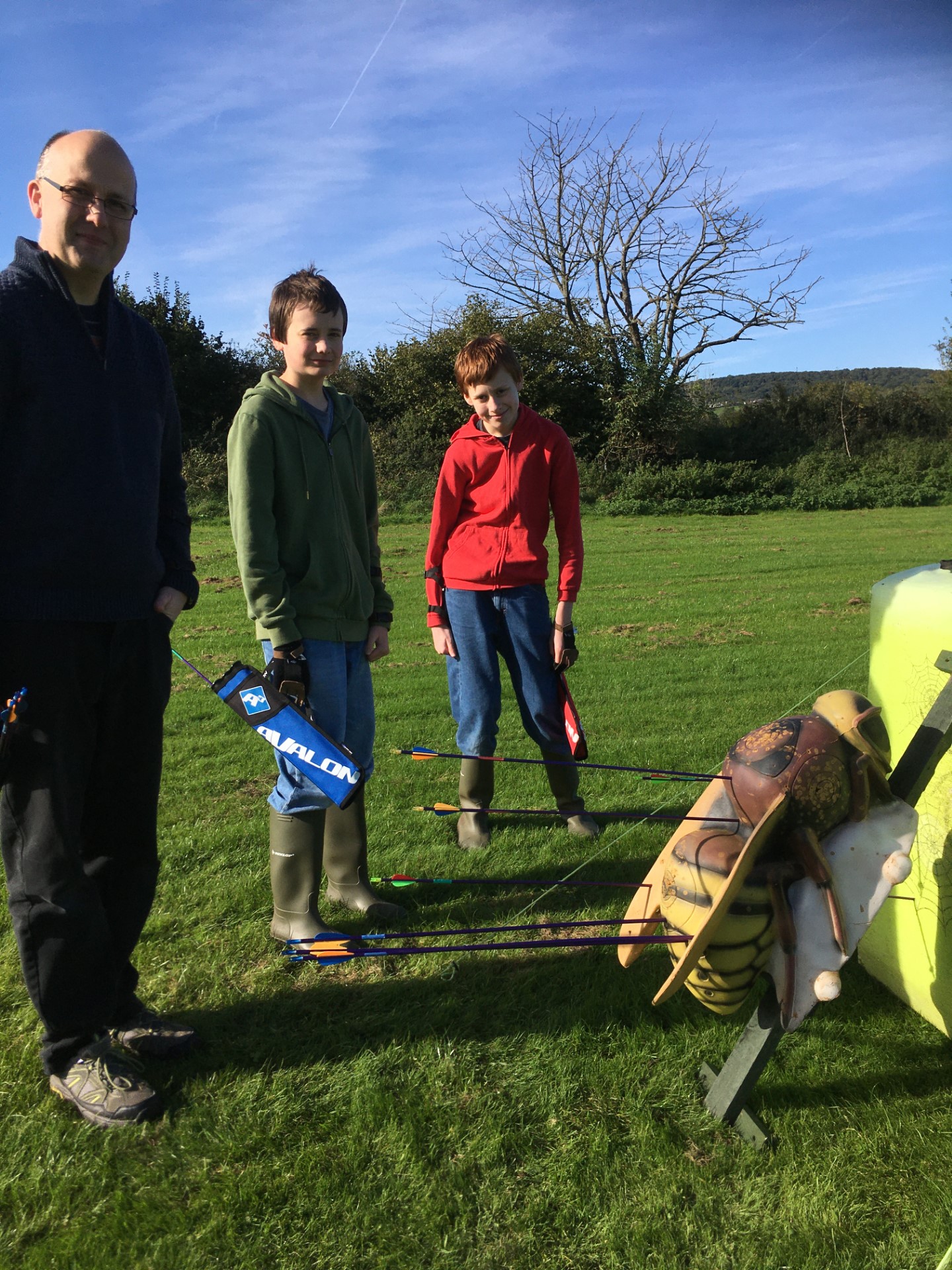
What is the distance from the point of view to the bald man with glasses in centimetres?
225

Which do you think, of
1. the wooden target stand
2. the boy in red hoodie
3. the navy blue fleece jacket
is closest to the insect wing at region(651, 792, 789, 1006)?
the wooden target stand

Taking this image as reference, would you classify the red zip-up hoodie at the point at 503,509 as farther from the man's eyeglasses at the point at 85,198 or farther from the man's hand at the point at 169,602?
the man's eyeglasses at the point at 85,198

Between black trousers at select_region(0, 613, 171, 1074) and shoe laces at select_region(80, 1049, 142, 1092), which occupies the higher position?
black trousers at select_region(0, 613, 171, 1074)

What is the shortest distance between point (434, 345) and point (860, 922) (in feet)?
89.0

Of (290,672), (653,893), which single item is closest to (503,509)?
(290,672)

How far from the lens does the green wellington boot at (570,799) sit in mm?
4223

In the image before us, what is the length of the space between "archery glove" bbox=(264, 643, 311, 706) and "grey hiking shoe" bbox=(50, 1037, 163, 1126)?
3.65 ft

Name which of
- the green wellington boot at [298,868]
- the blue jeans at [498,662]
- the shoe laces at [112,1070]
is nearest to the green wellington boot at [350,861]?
the green wellington boot at [298,868]

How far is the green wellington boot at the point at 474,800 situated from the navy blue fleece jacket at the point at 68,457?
2.07m

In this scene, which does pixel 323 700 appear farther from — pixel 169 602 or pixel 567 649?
pixel 567 649

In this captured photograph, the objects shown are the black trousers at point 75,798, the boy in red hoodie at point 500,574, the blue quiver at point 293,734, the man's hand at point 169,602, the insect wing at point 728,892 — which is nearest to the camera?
the insect wing at point 728,892

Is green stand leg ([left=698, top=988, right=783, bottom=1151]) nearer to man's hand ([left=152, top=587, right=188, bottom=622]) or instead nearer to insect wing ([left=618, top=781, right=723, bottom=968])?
insect wing ([left=618, top=781, right=723, bottom=968])

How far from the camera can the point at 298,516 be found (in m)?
3.11

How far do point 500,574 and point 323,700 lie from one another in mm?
1171
